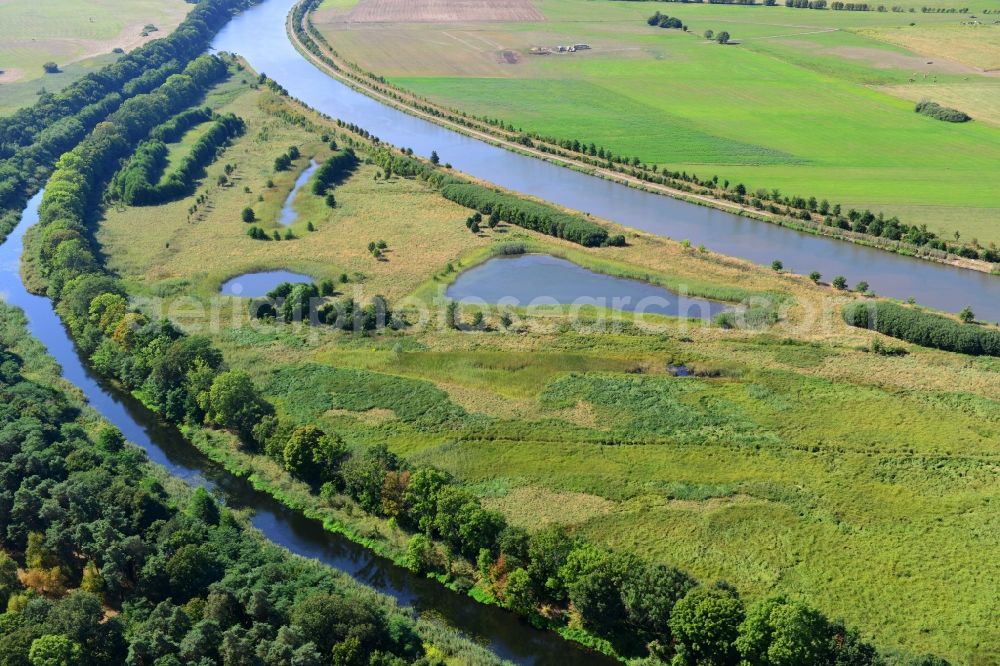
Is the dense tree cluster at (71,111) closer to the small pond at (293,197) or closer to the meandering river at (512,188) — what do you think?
the meandering river at (512,188)

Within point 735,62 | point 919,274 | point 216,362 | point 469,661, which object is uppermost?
point 735,62

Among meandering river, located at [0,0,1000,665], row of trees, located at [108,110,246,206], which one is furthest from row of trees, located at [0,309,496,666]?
row of trees, located at [108,110,246,206]

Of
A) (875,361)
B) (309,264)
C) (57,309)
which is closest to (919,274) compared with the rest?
(875,361)

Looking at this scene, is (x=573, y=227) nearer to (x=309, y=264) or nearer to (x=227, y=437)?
(x=309, y=264)

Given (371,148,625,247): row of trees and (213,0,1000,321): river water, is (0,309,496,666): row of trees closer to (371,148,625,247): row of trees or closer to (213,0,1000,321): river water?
(371,148,625,247): row of trees

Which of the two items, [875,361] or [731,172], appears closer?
[875,361]

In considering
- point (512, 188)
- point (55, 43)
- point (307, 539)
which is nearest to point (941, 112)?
point (512, 188)
